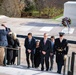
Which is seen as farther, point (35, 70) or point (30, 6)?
point (30, 6)

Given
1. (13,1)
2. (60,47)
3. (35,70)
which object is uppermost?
(13,1)

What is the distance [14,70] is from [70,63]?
1916 millimetres

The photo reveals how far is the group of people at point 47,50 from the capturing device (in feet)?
28.7

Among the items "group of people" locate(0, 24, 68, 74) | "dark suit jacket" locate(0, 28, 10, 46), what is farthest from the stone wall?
"dark suit jacket" locate(0, 28, 10, 46)

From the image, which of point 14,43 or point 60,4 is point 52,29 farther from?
point 60,4

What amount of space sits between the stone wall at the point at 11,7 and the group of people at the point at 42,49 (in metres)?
16.6

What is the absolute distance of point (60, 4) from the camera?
106 feet

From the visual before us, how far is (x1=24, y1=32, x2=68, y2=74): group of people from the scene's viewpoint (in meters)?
8.76

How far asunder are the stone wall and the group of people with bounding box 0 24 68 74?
1660 cm

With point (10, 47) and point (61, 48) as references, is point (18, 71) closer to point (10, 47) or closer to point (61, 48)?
point (10, 47)

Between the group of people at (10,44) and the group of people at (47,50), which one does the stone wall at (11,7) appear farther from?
the group of people at (47,50)

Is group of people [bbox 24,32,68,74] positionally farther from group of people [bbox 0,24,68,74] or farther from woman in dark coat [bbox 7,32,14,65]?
woman in dark coat [bbox 7,32,14,65]

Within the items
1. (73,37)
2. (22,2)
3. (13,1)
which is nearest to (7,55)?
(73,37)

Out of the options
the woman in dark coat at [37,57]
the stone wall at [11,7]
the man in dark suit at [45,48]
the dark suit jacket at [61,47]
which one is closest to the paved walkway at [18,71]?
the woman in dark coat at [37,57]
